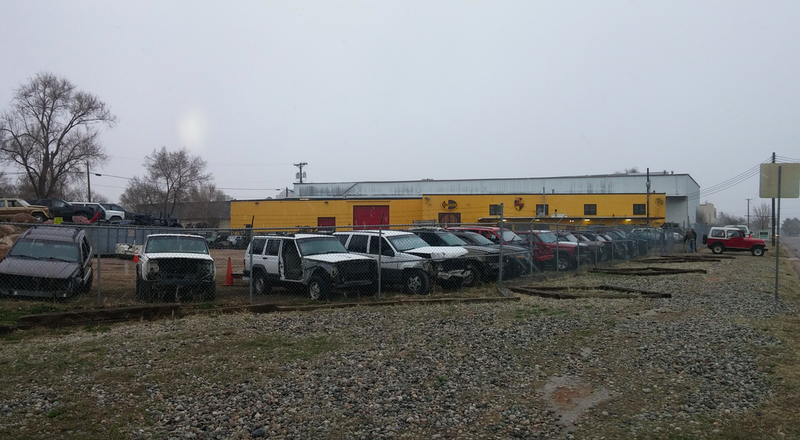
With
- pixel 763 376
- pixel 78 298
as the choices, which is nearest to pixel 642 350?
pixel 763 376

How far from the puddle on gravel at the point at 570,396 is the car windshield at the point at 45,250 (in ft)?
35.6

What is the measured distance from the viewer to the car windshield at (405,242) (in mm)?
15120

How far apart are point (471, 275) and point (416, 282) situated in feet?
6.54

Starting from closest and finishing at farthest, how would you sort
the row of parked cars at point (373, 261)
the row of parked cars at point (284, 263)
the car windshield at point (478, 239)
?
1. the row of parked cars at point (284, 263)
2. the row of parked cars at point (373, 261)
3. the car windshield at point (478, 239)

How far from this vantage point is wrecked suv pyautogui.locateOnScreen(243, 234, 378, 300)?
13023mm

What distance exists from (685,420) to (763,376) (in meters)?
2.08

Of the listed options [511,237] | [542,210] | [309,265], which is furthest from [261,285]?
[542,210]

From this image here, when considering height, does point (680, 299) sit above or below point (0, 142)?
below

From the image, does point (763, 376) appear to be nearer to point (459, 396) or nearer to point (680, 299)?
point (459, 396)

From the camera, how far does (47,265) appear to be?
12.0 m

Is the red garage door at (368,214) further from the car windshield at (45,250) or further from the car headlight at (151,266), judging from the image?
the car headlight at (151,266)

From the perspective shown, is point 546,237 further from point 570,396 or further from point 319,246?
point 570,396

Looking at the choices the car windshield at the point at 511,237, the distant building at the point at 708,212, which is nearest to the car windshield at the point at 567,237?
the car windshield at the point at 511,237

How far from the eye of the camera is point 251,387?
252 inches
